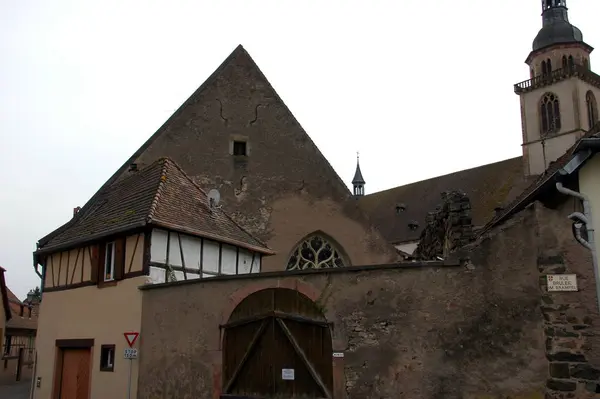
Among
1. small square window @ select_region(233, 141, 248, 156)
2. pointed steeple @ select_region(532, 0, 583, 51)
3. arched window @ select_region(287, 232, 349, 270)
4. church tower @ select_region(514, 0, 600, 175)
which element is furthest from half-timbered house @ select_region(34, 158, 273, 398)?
pointed steeple @ select_region(532, 0, 583, 51)

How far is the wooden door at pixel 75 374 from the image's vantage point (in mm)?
13734

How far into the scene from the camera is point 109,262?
14.1 m

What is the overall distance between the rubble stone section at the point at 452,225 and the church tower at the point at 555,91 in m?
32.8

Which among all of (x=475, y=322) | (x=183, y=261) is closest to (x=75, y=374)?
(x=183, y=261)

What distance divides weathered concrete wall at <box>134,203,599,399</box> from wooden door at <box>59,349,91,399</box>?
6.57 metres

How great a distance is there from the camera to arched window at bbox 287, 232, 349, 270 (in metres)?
20.1

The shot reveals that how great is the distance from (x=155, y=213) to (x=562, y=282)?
27.5 ft

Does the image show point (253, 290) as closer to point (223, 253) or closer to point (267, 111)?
point (223, 253)

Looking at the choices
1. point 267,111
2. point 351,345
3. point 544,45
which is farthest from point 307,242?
point 544,45

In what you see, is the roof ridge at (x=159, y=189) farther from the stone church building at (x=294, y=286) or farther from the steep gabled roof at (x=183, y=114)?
the steep gabled roof at (x=183, y=114)

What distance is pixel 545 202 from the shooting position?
8.53m

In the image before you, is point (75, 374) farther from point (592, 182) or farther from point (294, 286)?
point (592, 182)

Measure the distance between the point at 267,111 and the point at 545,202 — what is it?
14.2 m

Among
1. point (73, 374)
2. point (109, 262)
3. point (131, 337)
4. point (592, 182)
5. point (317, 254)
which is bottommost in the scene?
point (73, 374)
